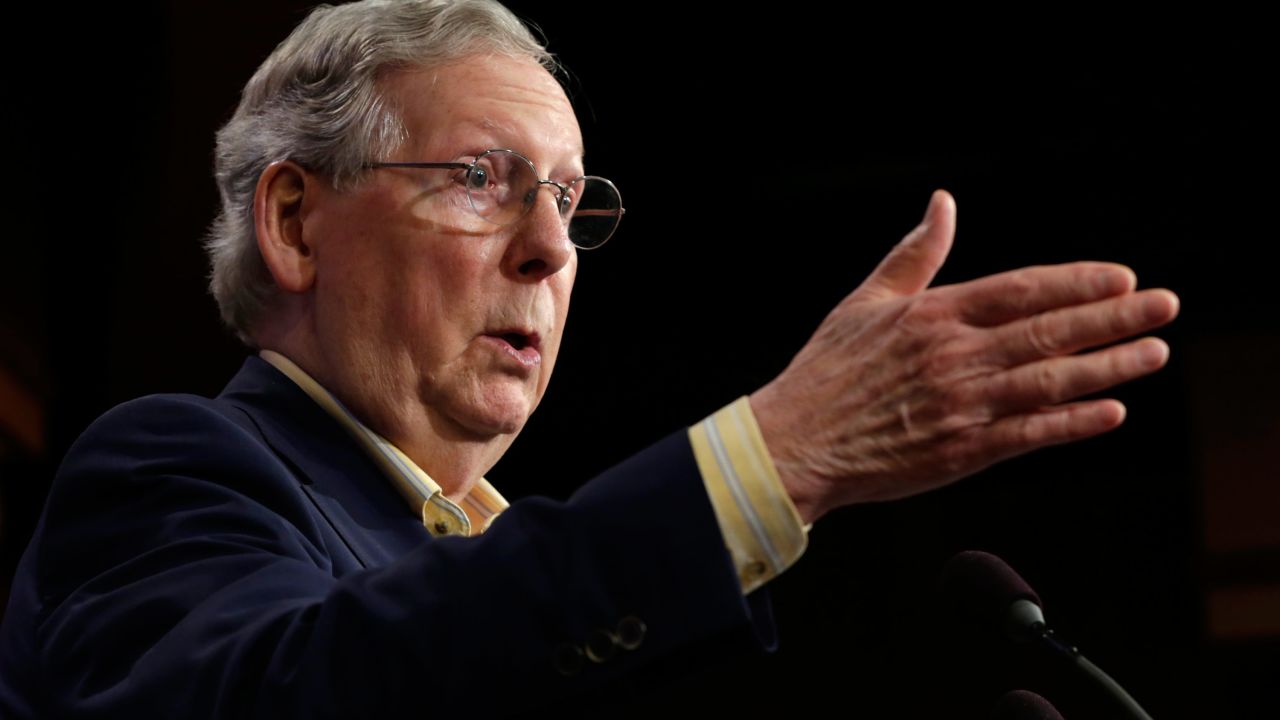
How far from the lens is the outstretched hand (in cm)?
97

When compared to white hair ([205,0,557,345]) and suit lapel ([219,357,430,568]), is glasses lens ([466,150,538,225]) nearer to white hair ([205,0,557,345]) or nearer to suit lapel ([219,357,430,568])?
white hair ([205,0,557,345])

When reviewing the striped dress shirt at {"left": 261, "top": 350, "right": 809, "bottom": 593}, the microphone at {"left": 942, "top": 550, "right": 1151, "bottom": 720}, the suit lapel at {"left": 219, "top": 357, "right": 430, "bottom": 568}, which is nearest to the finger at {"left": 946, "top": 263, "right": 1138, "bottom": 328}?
the striped dress shirt at {"left": 261, "top": 350, "right": 809, "bottom": 593}

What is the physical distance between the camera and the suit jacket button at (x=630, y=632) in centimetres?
100

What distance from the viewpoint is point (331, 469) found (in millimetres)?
1595

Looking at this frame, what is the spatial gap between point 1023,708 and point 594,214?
38.4 inches

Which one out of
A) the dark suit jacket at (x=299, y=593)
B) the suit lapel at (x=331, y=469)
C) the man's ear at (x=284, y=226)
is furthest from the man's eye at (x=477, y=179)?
the dark suit jacket at (x=299, y=593)

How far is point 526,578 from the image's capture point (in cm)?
102

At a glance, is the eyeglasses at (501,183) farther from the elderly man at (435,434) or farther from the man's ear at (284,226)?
the man's ear at (284,226)

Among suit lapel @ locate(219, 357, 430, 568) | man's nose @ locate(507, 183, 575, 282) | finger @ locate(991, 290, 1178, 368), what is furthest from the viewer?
man's nose @ locate(507, 183, 575, 282)

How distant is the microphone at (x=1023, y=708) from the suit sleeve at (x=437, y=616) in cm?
50

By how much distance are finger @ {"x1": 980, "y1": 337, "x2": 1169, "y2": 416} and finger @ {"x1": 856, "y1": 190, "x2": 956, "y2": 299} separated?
125mm

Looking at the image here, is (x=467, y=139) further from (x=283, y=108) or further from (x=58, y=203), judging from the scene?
(x=58, y=203)

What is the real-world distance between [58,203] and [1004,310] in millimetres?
3235

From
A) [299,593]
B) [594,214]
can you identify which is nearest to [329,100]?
[594,214]
